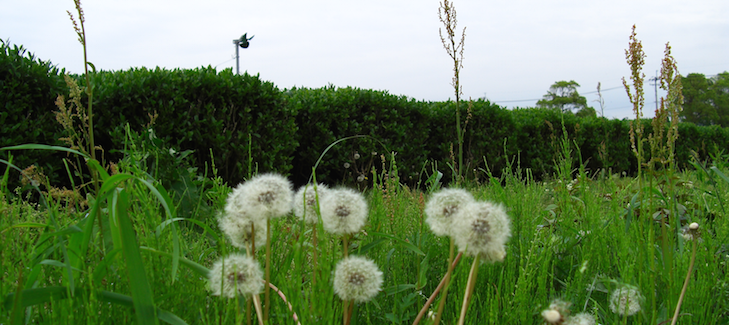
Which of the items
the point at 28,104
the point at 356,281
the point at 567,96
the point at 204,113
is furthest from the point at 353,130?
the point at 567,96

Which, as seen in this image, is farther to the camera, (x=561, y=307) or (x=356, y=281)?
(x=356, y=281)

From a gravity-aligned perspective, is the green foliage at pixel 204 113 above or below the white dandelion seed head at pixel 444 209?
above

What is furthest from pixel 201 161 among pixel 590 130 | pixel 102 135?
pixel 590 130

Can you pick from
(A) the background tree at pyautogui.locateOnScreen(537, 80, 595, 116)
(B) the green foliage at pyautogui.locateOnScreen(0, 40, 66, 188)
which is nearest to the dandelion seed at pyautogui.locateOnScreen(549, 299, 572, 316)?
(B) the green foliage at pyautogui.locateOnScreen(0, 40, 66, 188)

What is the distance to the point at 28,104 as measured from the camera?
14.0ft

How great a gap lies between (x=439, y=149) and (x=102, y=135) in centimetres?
605

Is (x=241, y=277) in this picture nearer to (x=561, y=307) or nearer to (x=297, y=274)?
(x=297, y=274)

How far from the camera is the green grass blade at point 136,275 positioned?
36.5 inches

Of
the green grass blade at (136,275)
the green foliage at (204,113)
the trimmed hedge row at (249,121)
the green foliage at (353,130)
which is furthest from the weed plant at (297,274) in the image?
the green foliage at (353,130)

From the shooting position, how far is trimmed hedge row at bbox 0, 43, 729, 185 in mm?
4297

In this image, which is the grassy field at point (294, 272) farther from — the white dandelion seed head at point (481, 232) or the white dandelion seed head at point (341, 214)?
the white dandelion seed head at point (481, 232)

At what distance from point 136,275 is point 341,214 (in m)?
0.46

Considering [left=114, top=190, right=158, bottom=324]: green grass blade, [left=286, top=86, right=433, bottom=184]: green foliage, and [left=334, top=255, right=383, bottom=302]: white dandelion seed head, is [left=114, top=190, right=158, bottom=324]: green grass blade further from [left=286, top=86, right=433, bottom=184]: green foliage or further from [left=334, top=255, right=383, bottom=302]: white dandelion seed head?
[left=286, top=86, right=433, bottom=184]: green foliage

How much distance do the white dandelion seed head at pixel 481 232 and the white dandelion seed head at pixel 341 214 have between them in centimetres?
24
